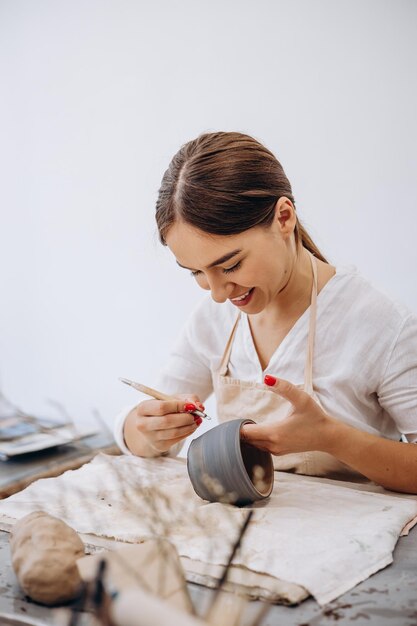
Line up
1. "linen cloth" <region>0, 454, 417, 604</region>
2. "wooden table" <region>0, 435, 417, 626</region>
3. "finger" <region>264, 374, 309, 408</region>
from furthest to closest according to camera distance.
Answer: "finger" <region>264, 374, 309, 408</region>, "linen cloth" <region>0, 454, 417, 604</region>, "wooden table" <region>0, 435, 417, 626</region>

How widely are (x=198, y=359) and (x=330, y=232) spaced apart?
1126 millimetres

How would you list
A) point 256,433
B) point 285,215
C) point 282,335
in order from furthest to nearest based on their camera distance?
point 282,335 → point 285,215 → point 256,433

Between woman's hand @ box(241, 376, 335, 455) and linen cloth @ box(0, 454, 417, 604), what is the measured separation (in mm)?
140

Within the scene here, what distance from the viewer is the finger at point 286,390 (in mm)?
1563

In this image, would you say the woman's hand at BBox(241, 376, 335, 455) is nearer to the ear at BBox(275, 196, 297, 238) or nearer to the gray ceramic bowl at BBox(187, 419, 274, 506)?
the gray ceramic bowl at BBox(187, 419, 274, 506)

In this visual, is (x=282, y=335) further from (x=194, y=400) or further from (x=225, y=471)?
(x=225, y=471)

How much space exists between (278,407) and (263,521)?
50 cm

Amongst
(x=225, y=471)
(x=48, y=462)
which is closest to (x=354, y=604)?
(x=225, y=471)

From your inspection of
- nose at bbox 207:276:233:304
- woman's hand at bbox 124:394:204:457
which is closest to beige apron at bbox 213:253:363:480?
woman's hand at bbox 124:394:204:457

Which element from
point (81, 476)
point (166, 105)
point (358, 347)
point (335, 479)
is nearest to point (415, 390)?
point (358, 347)

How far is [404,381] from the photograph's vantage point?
72.1 inches

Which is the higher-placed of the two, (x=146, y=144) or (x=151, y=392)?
(x=146, y=144)

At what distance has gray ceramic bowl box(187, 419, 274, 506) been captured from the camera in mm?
1583

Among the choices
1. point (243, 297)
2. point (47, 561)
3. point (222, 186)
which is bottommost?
point (47, 561)
